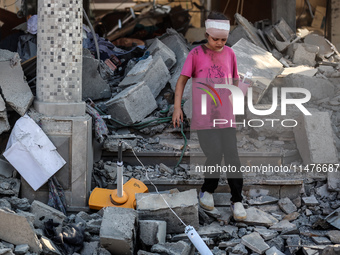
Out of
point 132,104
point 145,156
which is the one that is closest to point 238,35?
point 132,104

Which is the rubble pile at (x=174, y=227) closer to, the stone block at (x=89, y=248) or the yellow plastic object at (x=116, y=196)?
the stone block at (x=89, y=248)

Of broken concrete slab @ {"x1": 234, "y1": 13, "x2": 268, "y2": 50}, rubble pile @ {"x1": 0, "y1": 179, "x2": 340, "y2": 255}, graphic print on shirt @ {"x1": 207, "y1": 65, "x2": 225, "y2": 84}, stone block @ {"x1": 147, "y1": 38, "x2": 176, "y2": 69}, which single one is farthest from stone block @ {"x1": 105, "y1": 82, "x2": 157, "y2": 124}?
broken concrete slab @ {"x1": 234, "y1": 13, "x2": 268, "y2": 50}

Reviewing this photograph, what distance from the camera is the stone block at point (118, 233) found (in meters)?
4.71

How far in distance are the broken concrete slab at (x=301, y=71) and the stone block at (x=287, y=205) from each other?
2.62 m

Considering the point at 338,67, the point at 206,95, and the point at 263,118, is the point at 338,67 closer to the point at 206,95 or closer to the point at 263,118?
the point at 263,118

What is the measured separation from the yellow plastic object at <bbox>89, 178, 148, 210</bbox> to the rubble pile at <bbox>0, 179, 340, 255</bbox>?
0.41ft

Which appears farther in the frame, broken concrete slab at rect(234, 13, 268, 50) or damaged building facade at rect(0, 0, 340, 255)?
broken concrete slab at rect(234, 13, 268, 50)

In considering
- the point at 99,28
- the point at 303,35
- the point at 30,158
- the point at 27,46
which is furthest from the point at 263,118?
the point at 99,28

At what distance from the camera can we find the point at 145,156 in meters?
6.57

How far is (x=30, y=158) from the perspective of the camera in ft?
19.1

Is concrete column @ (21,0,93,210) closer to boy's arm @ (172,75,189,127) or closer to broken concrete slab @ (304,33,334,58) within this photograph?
boy's arm @ (172,75,189,127)

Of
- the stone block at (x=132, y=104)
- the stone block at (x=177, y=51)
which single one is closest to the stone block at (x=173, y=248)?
the stone block at (x=132, y=104)

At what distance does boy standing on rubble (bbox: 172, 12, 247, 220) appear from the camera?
5.45 meters

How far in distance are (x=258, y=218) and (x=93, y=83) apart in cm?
332
